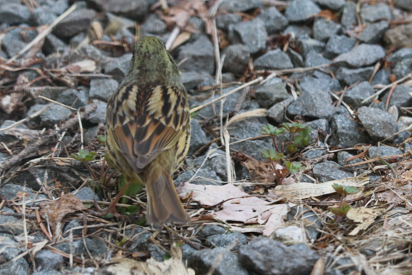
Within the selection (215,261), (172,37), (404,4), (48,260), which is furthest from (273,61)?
(48,260)

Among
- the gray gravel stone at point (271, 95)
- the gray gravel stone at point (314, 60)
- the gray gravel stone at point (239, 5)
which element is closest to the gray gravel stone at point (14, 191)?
the gray gravel stone at point (271, 95)

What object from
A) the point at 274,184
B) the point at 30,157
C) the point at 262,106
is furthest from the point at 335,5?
the point at 30,157

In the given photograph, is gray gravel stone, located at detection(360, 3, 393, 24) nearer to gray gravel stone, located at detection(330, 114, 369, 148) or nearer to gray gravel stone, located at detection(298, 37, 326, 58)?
gray gravel stone, located at detection(298, 37, 326, 58)

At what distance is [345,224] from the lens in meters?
3.79

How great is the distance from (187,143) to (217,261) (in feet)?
5.09

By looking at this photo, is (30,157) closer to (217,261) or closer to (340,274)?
(217,261)

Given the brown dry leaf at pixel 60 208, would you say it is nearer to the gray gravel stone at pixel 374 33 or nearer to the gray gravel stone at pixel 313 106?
the gray gravel stone at pixel 313 106

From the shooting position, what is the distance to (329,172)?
4.62 metres

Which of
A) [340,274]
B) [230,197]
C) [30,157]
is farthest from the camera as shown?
[30,157]

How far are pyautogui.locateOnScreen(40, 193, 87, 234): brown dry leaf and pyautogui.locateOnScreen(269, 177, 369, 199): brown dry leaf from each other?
181 centimetres

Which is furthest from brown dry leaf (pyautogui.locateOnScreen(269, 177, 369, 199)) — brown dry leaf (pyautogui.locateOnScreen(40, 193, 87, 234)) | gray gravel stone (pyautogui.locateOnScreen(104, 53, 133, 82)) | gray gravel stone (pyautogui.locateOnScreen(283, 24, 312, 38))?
gray gravel stone (pyautogui.locateOnScreen(283, 24, 312, 38))

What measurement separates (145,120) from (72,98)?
2064 millimetres

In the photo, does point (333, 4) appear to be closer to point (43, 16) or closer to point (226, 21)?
point (226, 21)

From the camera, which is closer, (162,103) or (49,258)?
(49,258)
